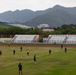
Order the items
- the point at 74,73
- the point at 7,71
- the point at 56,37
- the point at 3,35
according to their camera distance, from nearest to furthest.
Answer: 1. the point at 74,73
2. the point at 7,71
3. the point at 56,37
4. the point at 3,35

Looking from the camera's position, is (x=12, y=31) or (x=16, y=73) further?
(x=12, y=31)

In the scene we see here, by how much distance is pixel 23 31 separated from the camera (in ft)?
389

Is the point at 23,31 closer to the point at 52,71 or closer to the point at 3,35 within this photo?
the point at 3,35

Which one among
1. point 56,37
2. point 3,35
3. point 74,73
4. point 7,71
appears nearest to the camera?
point 74,73

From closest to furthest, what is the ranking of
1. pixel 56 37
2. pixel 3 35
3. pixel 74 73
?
pixel 74 73, pixel 56 37, pixel 3 35

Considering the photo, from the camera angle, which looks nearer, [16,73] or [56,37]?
[16,73]

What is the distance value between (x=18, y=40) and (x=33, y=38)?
17.9ft

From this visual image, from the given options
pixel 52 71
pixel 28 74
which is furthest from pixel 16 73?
pixel 52 71

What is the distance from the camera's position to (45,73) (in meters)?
28.6

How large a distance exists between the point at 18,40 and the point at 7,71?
64.2 meters

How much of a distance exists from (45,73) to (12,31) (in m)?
87.3

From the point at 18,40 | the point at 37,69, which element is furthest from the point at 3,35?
the point at 37,69

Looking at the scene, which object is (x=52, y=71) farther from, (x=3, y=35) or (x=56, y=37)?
(x=3, y=35)

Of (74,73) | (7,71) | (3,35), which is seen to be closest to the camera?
(74,73)
